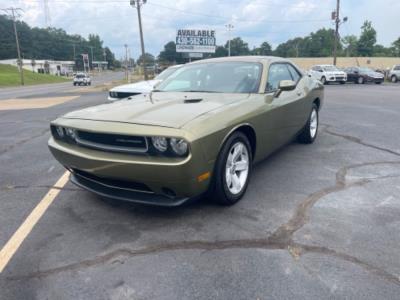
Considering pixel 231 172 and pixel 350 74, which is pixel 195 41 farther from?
pixel 231 172

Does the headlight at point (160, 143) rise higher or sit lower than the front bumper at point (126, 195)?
higher

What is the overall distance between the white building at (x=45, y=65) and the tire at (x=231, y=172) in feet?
311

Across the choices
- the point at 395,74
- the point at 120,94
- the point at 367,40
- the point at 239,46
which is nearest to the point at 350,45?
the point at 367,40

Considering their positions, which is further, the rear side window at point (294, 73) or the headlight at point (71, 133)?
the rear side window at point (294, 73)

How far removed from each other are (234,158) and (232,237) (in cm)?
85

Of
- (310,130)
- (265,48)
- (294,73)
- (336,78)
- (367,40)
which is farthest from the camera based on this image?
(265,48)

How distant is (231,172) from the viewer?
11.9ft

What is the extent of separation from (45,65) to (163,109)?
102 metres

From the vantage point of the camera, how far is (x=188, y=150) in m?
2.95

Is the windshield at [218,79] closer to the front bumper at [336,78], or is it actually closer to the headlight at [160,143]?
the headlight at [160,143]

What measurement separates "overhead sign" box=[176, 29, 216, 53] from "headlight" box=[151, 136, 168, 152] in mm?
29136

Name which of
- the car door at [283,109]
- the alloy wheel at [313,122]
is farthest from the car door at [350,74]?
the car door at [283,109]

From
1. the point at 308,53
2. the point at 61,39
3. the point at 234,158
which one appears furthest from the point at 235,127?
the point at 61,39

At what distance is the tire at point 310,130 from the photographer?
5.98 meters
